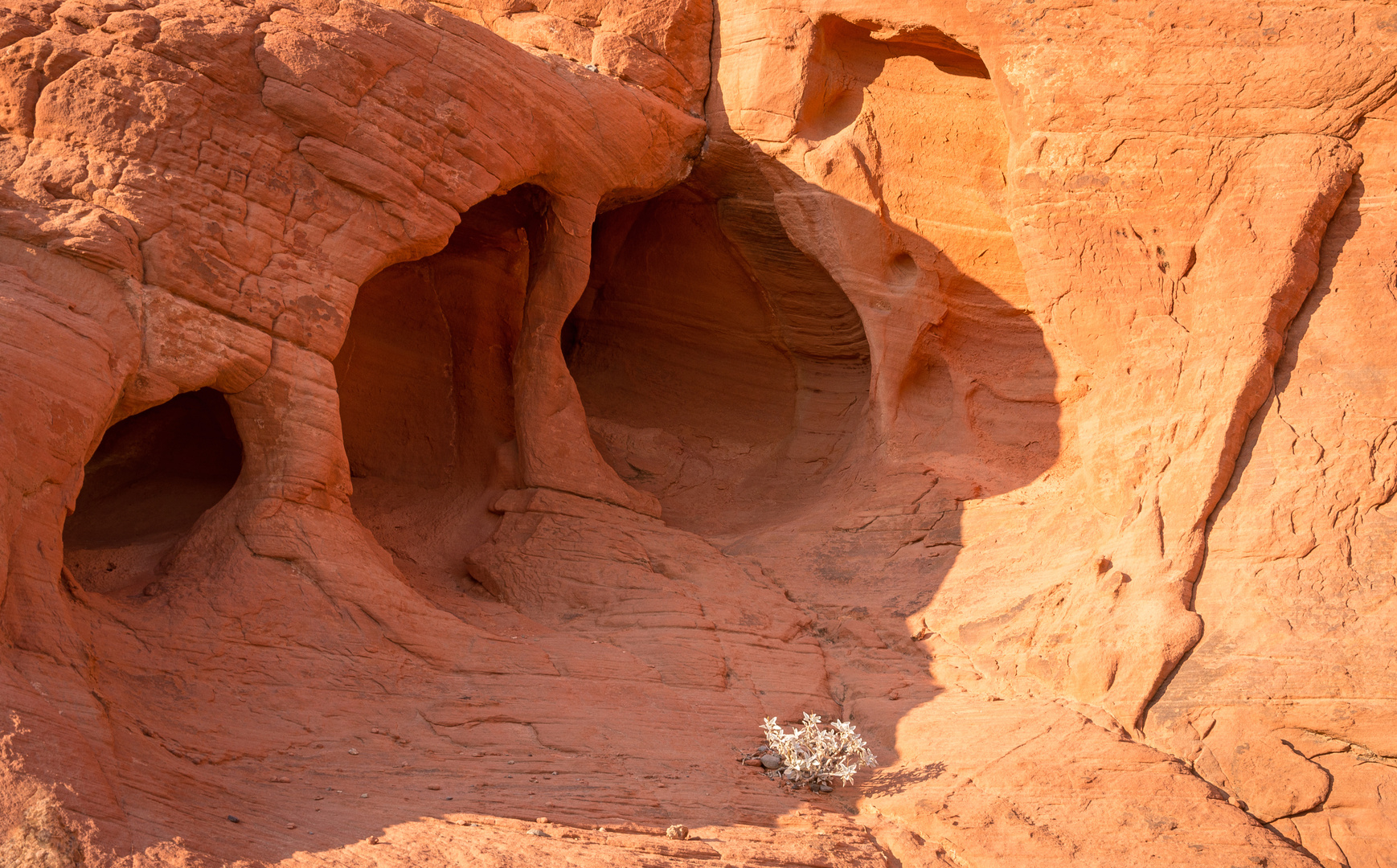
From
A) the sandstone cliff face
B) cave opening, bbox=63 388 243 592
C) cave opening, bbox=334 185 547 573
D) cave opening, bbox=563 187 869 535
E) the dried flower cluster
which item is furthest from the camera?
cave opening, bbox=563 187 869 535

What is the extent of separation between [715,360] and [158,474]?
463 cm

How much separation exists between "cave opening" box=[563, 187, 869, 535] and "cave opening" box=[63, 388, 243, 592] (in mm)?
3079

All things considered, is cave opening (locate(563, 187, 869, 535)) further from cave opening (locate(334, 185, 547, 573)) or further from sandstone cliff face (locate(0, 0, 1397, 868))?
cave opening (locate(334, 185, 547, 573))

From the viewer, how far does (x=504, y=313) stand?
9.80 metres

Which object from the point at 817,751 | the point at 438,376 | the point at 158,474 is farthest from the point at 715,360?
the point at 817,751

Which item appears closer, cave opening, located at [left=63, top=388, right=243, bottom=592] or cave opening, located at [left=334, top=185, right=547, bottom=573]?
cave opening, located at [left=63, top=388, right=243, bottom=592]

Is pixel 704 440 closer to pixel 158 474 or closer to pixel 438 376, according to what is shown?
pixel 438 376

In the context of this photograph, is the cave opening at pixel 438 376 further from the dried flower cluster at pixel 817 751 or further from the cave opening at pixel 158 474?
the dried flower cluster at pixel 817 751

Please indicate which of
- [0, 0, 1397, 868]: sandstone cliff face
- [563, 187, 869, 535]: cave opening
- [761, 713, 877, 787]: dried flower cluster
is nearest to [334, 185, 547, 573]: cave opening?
[0, 0, 1397, 868]: sandstone cliff face

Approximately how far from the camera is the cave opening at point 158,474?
25.7 ft

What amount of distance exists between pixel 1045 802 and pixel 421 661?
326 cm

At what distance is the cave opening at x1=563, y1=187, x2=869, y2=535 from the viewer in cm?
1013

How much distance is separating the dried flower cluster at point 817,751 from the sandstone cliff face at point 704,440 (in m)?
0.13

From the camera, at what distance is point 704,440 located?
35.3ft
